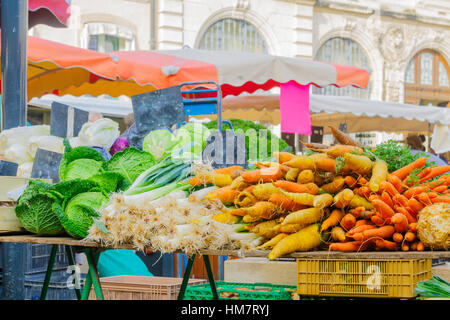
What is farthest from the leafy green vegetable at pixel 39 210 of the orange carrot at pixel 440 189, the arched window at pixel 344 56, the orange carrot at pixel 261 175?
the arched window at pixel 344 56

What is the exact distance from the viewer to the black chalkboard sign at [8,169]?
3.91 meters

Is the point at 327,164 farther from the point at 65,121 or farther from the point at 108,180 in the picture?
the point at 65,121

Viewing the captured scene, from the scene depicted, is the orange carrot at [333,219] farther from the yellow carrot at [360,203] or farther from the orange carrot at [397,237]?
the orange carrot at [397,237]

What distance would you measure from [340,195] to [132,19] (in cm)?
1292

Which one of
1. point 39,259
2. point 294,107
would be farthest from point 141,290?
point 294,107

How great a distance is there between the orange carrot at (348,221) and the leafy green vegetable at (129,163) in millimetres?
1342

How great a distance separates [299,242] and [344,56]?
53.6ft

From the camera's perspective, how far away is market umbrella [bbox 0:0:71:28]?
5.28 m

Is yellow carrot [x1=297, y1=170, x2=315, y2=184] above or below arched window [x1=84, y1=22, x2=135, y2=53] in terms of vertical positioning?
below

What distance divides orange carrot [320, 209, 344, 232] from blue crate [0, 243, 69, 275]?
7.71 ft

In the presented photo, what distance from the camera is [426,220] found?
2650mm

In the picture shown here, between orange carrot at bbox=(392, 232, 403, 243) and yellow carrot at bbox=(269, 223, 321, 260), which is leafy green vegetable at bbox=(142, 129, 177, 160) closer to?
yellow carrot at bbox=(269, 223, 321, 260)

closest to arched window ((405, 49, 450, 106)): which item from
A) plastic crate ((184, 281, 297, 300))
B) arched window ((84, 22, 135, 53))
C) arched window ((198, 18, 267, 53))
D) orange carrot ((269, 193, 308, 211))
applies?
arched window ((198, 18, 267, 53))

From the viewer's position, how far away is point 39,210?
331 centimetres
